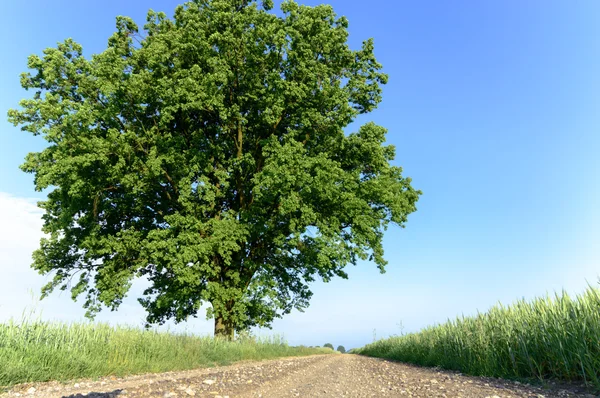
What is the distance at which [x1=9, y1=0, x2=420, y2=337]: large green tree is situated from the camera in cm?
1898

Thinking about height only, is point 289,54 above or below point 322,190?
above

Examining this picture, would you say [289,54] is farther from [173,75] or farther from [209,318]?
[209,318]

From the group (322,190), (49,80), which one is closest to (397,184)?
(322,190)

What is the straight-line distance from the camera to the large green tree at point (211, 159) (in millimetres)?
18984

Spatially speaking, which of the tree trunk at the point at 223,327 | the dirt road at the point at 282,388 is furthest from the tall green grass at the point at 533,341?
the tree trunk at the point at 223,327

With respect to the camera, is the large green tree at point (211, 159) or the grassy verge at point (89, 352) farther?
the large green tree at point (211, 159)

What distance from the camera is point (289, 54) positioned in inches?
800

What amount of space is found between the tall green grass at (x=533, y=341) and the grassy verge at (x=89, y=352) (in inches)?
363

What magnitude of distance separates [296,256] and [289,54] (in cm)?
1315

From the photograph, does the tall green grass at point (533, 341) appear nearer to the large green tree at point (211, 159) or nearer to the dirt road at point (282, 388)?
the dirt road at point (282, 388)

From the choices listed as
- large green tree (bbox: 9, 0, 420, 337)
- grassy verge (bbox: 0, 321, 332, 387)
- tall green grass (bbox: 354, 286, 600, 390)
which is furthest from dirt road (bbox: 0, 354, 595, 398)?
large green tree (bbox: 9, 0, 420, 337)

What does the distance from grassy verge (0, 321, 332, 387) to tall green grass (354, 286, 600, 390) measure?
9.22 meters

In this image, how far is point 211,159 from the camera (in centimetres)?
2195

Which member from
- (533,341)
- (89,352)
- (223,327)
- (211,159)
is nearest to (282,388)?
(89,352)
